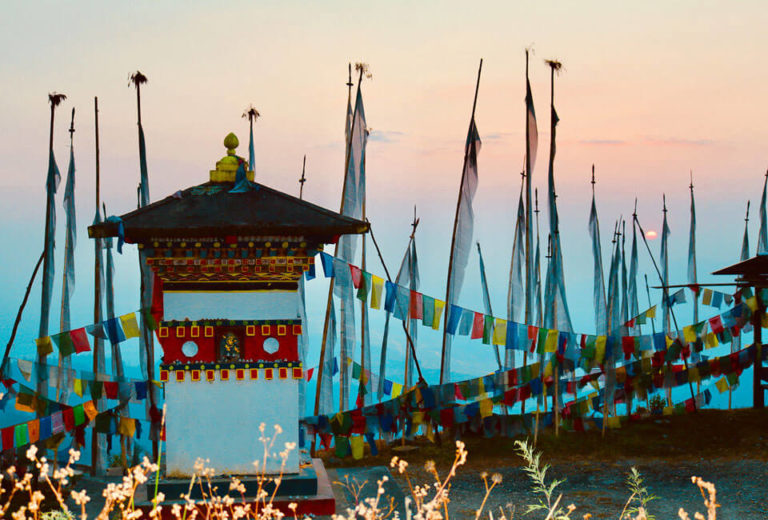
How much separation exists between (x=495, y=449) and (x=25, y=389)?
21.0ft

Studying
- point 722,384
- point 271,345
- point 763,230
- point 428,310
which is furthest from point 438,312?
point 763,230

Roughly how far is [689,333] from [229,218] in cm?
819

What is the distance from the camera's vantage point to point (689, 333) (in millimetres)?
13602

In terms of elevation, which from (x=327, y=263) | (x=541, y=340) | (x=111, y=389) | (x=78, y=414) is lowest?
(x=78, y=414)

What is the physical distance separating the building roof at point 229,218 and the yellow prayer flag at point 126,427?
252 centimetres

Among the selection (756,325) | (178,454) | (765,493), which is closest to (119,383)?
(178,454)

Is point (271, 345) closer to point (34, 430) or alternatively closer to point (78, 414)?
point (78, 414)

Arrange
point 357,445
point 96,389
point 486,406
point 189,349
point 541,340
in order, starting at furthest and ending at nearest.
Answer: point 486,406 → point 541,340 → point 357,445 → point 96,389 → point 189,349

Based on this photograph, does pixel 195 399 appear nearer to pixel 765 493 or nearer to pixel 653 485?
pixel 653 485

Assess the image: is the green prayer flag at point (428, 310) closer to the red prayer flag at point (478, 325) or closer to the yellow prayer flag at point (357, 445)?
the red prayer flag at point (478, 325)

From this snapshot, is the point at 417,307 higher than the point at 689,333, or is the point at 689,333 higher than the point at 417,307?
the point at 417,307

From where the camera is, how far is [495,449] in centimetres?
1248

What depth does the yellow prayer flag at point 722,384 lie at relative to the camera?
1453cm

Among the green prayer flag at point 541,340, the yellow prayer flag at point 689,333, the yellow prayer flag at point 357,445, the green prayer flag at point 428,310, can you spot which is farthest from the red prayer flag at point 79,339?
the yellow prayer flag at point 689,333
